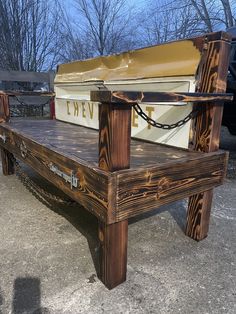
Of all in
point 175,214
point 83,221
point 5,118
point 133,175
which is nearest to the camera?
point 133,175

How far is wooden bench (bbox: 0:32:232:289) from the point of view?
1287mm

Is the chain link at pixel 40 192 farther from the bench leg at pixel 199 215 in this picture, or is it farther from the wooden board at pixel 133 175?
the bench leg at pixel 199 215

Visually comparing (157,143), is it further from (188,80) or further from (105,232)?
(105,232)

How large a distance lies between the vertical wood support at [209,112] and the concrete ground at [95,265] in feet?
0.96

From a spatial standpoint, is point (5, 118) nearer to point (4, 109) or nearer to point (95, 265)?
point (4, 109)

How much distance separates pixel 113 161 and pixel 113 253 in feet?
1.75

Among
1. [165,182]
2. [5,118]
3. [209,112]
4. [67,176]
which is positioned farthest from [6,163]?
[209,112]

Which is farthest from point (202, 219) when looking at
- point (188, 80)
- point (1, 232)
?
point (1, 232)

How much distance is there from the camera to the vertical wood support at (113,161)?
126 centimetres

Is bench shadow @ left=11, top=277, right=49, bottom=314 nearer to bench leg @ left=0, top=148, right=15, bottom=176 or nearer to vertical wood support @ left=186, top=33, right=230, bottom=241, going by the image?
vertical wood support @ left=186, top=33, right=230, bottom=241

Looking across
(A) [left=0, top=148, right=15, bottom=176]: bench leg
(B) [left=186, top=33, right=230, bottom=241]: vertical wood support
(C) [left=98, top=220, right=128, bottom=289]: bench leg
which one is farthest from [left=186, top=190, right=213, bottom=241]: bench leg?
(A) [left=0, top=148, right=15, bottom=176]: bench leg

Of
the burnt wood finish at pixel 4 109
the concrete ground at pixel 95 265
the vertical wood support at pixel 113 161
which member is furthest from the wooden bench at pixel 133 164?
the burnt wood finish at pixel 4 109

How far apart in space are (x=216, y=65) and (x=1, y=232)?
192cm

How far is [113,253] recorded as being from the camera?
4.84 feet
